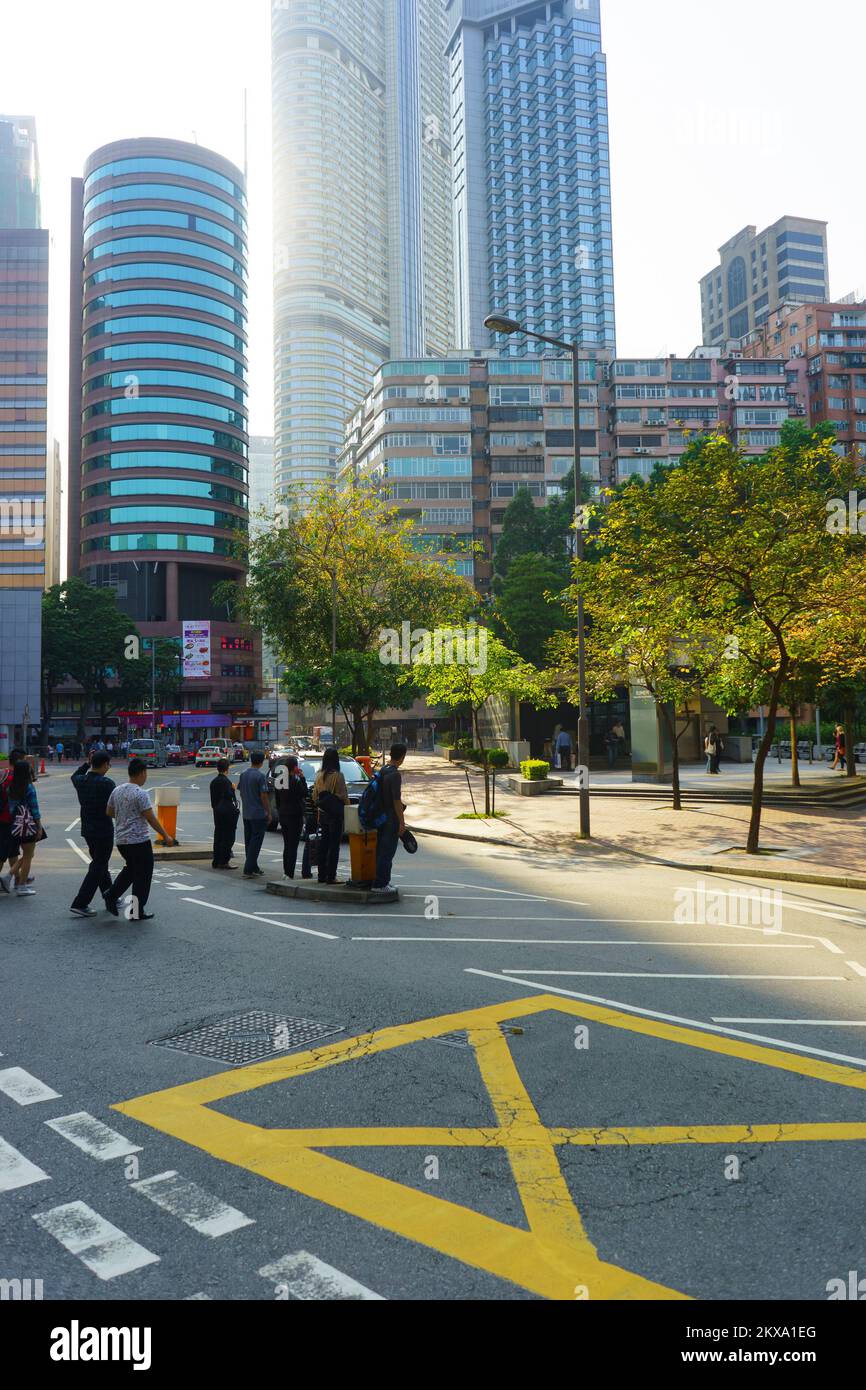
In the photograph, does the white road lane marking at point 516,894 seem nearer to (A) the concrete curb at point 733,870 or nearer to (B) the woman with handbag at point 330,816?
(B) the woman with handbag at point 330,816

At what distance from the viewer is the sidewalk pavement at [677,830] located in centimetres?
1544

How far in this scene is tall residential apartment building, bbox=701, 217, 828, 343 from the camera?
5138 inches

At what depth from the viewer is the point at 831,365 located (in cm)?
9669

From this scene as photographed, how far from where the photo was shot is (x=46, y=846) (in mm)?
17609

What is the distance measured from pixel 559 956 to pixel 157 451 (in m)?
88.8

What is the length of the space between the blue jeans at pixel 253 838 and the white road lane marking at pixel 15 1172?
882cm

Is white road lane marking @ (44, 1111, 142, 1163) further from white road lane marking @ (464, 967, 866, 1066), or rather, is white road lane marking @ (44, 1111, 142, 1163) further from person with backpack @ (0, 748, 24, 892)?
person with backpack @ (0, 748, 24, 892)

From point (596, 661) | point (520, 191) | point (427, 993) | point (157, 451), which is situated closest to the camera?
point (427, 993)

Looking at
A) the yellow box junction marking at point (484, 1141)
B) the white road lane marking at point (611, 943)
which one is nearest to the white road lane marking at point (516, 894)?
the white road lane marking at point (611, 943)

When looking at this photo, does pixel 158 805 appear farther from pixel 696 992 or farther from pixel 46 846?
pixel 696 992

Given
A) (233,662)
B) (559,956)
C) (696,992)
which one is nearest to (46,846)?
(559,956)

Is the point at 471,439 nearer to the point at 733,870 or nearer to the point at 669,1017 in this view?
the point at 733,870
